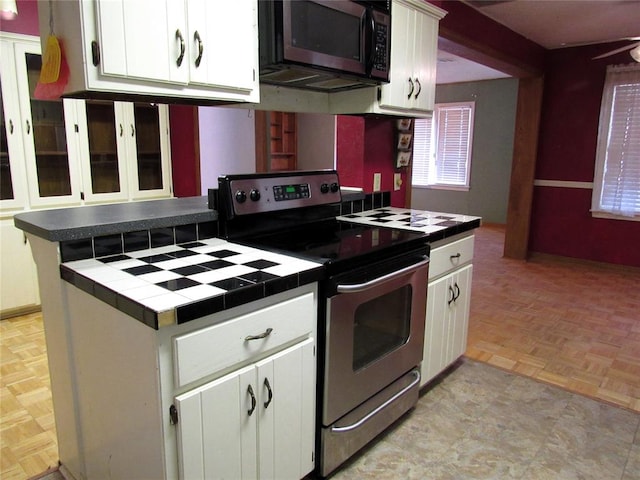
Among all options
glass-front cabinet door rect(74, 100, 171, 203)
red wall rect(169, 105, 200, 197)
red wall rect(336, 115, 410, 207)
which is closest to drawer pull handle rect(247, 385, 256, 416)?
red wall rect(336, 115, 410, 207)

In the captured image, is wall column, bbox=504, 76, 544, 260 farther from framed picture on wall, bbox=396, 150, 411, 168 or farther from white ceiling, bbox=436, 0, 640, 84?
framed picture on wall, bbox=396, 150, 411, 168

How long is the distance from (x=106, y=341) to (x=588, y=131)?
4959 mm

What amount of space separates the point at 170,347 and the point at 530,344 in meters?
2.46

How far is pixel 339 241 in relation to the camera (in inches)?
71.2

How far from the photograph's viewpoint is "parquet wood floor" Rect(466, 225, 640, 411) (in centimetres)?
247

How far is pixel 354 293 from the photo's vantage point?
156 cm

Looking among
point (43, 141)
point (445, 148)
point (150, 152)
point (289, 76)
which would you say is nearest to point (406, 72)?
point (289, 76)

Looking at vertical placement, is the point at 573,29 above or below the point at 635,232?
above

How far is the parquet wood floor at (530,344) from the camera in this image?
1.99 metres

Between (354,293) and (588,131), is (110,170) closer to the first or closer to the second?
(354,293)

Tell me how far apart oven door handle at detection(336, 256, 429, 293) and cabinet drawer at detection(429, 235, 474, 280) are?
0.49 feet

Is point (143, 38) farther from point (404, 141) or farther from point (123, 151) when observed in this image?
point (123, 151)

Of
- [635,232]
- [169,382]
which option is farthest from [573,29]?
[169,382]

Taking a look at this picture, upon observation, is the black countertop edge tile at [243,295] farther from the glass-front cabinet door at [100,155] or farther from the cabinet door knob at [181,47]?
the glass-front cabinet door at [100,155]
